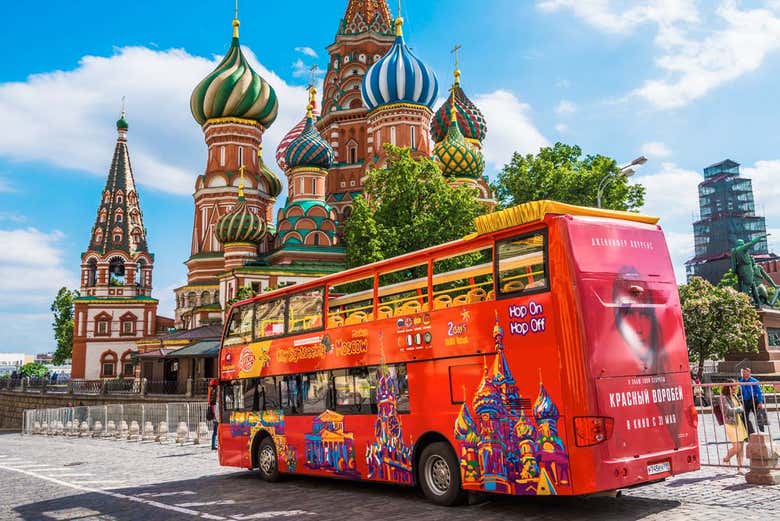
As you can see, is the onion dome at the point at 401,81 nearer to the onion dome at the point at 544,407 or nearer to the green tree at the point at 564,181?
the green tree at the point at 564,181

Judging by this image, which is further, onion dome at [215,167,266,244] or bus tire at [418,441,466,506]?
onion dome at [215,167,266,244]

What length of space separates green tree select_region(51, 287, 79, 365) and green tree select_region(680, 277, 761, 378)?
63160mm

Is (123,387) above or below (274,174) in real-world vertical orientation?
below

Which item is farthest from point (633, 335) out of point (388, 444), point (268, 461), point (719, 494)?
point (268, 461)

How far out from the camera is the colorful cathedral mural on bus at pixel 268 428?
13.4m

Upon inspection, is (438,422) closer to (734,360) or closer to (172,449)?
(172,449)

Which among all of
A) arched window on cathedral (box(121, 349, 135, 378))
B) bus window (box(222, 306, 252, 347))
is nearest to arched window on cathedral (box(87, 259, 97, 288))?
arched window on cathedral (box(121, 349, 135, 378))

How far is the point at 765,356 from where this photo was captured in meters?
29.4

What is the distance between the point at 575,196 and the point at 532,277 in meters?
29.7

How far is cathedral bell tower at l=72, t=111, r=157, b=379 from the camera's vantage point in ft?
204

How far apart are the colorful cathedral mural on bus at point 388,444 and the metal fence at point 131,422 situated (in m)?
12.6

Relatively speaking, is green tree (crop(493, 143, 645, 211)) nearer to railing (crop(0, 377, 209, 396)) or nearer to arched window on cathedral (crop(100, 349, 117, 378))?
railing (crop(0, 377, 209, 396))

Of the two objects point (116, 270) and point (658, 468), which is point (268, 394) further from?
point (116, 270)

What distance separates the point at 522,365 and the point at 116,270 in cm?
6233
